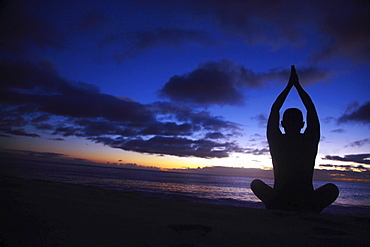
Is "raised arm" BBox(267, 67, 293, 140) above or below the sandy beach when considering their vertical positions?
above

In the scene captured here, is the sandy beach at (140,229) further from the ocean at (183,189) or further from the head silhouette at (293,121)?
the ocean at (183,189)

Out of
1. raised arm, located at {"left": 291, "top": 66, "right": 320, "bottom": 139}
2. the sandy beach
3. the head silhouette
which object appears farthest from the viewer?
the head silhouette

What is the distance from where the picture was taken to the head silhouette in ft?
16.7

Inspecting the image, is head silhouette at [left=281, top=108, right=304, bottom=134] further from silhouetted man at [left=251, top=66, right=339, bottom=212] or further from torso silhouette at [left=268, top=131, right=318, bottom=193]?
torso silhouette at [left=268, top=131, right=318, bottom=193]

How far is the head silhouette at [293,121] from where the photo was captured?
5.09 m

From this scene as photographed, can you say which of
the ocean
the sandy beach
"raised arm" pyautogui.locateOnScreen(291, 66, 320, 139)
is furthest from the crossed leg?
the ocean

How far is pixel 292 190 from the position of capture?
4.94m

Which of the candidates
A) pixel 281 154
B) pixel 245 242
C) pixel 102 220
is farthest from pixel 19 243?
pixel 281 154

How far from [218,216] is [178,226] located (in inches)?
36.4

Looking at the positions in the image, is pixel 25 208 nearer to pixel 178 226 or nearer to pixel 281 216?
pixel 178 226

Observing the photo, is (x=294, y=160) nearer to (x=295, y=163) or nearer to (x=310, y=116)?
(x=295, y=163)

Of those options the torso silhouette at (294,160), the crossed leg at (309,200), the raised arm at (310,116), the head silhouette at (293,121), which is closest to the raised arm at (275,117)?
the torso silhouette at (294,160)

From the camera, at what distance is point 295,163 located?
5.02 m

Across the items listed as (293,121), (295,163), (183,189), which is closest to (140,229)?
(295,163)
